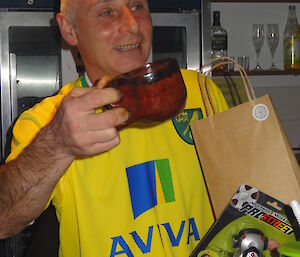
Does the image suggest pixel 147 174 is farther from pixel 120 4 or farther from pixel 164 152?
pixel 120 4

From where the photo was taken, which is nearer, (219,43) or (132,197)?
(132,197)

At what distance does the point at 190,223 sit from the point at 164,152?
0.59 ft

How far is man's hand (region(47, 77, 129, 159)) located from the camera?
837 mm

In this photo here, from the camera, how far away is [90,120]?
85 centimetres

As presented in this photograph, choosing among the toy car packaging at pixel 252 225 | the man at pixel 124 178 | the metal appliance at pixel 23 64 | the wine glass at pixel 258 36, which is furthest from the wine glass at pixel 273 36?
the toy car packaging at pixel 252 225

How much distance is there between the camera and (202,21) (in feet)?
7.60

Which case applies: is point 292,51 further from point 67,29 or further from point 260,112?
point 260,112

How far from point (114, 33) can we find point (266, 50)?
84.5 inches

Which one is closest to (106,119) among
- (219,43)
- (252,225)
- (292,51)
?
(252,225)

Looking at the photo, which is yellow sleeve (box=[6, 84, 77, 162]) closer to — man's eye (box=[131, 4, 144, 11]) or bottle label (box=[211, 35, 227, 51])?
man's eye (box=[131, 4, 144, 11])

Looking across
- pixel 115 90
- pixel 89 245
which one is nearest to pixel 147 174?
pixel 89 245

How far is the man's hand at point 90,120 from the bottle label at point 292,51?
232 centimetres

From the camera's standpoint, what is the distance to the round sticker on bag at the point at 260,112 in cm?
106

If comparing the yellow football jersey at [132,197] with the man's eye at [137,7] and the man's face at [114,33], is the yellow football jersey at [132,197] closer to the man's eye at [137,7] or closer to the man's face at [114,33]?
the man's face at [114,33]
